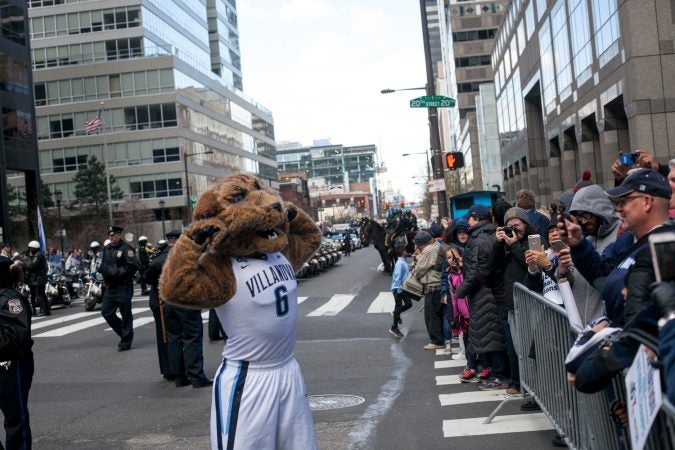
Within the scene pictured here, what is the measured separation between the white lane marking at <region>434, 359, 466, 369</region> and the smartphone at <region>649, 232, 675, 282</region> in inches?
319

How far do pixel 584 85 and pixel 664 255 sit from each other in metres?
30.0

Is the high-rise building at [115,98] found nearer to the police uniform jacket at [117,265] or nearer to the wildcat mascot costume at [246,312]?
the police uniform jacket at [117,265]

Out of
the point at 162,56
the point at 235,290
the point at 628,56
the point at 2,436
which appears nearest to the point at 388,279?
the point at 628,56

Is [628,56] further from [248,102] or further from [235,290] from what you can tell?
[248,102]

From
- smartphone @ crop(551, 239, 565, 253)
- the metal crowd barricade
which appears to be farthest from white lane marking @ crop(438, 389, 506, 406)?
smartphone @ crop(551, 239, 565, 253)

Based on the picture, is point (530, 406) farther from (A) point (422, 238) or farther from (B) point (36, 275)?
(B) point (36, 275)

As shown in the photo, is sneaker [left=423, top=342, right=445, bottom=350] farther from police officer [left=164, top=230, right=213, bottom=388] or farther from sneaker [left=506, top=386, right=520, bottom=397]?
sneaker [left=506, top=386, right=520, bottom=397]

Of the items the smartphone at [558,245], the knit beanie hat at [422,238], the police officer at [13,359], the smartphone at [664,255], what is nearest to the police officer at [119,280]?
the knit beanie hat at [422,238]

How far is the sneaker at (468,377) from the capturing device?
30.4 ft

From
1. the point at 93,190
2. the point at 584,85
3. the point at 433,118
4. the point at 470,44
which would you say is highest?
the point at 470,44

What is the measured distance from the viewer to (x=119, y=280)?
13.0m

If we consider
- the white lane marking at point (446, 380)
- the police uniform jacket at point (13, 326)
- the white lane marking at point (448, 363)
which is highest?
the police uniform jacket at point (13, 326)

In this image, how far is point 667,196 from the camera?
12.7ft

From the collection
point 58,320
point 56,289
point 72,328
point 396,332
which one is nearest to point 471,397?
point 396,332
